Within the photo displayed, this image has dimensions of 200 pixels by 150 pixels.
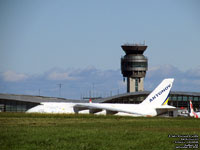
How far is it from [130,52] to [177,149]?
144 m

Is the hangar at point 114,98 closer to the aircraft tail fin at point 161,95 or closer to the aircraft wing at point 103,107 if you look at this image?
the aircraft wing at point 103,107

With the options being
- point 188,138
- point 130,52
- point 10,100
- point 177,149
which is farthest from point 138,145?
point 130,52

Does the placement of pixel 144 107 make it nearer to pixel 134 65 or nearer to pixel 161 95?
pixel 161 95

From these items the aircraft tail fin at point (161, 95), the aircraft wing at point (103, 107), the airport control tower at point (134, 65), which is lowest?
the aircraft wing at point (103, 107)

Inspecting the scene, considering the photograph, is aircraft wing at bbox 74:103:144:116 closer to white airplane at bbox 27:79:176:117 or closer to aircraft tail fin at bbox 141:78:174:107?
white airplane at bbox 27:79:176:117

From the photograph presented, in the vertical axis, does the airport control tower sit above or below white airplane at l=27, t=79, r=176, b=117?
above

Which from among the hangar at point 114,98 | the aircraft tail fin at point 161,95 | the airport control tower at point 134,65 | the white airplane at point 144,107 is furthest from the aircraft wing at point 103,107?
the airport control tower at point 134,65

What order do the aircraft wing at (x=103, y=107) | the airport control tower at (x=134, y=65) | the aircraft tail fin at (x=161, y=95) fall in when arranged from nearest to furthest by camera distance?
the aircraft tail fin at (x=161, y=95) < the aircraft wing at (x=103, y=107) < the airport control tower at (x=134, y=65)

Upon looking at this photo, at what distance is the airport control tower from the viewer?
166000mm

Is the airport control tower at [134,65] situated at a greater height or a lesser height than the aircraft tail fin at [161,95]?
greater

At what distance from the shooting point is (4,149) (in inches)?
885

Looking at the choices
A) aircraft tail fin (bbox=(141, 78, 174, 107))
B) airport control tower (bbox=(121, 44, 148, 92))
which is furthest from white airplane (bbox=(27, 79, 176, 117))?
airport control tower (bbox=(121, 44, 148, 92))

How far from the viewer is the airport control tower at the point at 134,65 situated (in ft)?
545

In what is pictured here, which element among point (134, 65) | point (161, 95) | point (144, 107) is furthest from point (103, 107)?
point (134, 65)
